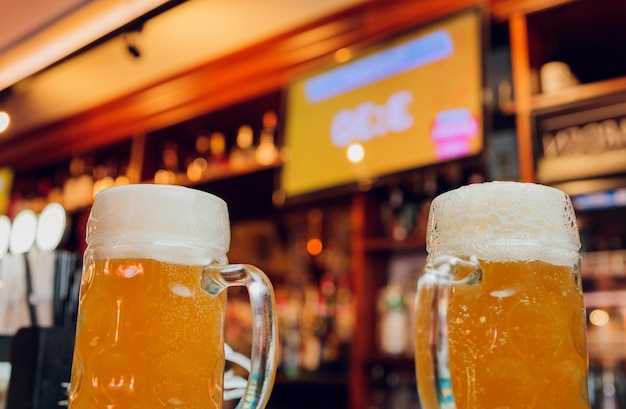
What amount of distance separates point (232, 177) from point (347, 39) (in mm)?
959

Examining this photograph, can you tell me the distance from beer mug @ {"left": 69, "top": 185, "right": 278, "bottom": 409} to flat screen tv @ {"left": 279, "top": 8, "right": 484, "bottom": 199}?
173 cm

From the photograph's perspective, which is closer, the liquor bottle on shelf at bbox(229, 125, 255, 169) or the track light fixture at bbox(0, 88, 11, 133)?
the track light fixture at bbox(0, 88, 11, 133)

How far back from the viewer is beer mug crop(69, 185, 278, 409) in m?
0.52

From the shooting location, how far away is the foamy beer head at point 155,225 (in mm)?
554

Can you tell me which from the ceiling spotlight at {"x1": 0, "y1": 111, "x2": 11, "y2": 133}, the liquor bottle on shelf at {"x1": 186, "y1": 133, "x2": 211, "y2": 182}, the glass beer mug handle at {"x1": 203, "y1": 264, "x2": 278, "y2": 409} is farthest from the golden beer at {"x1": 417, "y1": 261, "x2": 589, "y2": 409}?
the liquor bottle on shelf at {"x1": 186, "y1": 133, "x2": 211, "y2": 182}

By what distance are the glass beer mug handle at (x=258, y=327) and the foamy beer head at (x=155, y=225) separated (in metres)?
0.04

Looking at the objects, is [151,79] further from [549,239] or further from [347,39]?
[549,239]

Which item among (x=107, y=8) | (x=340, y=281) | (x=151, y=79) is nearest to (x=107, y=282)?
(x=107, y=8)

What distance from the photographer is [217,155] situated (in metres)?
3.57

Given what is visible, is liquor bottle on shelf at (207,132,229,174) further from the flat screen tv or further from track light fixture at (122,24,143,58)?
track light fixture at (122,24,143,58)

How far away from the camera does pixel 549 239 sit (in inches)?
20.6

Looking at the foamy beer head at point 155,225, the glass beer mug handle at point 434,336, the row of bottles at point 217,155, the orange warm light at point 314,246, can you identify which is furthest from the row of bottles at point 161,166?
the glass beer mug handle at point 434,336

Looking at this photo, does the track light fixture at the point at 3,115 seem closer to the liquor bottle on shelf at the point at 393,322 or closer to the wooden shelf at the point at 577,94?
the liquor bottle on shelf at the point at 393,322

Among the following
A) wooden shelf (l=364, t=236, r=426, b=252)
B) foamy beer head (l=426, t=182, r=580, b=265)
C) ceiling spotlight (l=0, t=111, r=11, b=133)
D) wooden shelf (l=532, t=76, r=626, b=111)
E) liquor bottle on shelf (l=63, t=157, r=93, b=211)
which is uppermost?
liquor bottle on shelf (l=63, t=157, r=93, b=211)
